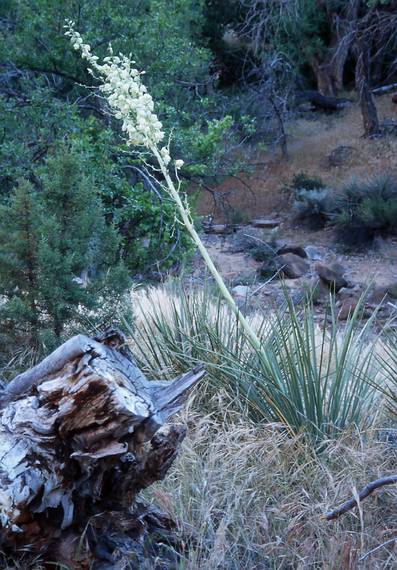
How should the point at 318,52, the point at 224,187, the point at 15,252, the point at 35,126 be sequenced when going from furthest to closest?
the point at 318,52
the point at 224,187
the point at 35,126
the point at 15,252

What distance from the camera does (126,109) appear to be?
4.23m

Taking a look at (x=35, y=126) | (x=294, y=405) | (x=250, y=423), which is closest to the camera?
(x=294, y=405)

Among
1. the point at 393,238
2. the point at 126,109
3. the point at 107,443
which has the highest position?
the point at 126,109

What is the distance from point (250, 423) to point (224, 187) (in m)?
17.6

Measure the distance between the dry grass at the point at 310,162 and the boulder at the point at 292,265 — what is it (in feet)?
16.2

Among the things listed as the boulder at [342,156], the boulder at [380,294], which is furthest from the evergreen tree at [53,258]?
the boulder at [342,156]

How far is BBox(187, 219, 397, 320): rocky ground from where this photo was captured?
41.5 feet

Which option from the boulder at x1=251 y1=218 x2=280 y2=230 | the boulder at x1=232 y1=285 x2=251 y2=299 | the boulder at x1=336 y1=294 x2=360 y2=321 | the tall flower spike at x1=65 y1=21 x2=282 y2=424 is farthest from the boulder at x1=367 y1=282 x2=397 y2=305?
the tall flower spike at x1=65 y1=21 x2=282 y2=424

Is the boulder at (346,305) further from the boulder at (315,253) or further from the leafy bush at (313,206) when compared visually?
the leafy bush at (313,206)

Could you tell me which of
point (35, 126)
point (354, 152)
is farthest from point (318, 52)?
point (35, 126)

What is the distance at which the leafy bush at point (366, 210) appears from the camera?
16484mm

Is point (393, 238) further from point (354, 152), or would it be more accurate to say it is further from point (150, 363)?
point (150, 363)

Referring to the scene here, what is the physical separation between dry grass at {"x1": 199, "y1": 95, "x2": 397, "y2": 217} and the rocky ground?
71.2 inches

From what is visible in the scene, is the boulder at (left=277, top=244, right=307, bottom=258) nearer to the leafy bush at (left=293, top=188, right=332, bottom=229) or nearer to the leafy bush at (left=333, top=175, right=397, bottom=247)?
the leafy bush at (left=333, top=175, right=397, bottom=247)
